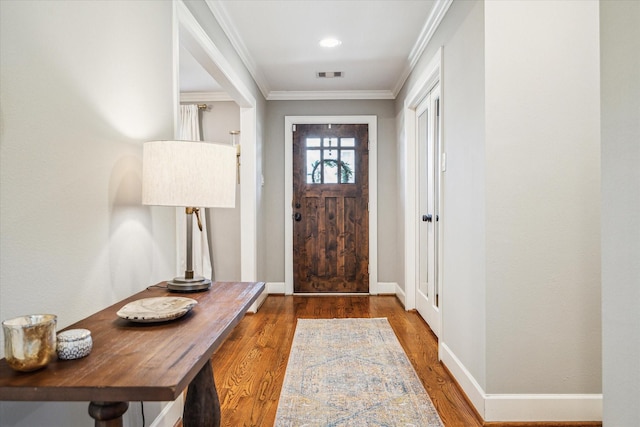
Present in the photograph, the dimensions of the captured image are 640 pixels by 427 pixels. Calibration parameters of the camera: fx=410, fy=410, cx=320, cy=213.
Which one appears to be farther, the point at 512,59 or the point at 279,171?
the point at 279,171

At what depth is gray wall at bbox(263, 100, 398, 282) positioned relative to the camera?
4.91 meters

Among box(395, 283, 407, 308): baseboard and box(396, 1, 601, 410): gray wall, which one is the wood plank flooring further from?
box(396, 1, 601, 410): gray wall

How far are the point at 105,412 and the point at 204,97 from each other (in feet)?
14.7

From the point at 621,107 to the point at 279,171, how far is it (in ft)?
13.8

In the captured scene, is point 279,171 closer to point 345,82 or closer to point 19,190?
point 345,82

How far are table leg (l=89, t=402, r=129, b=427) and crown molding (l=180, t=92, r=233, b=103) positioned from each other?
4.39m

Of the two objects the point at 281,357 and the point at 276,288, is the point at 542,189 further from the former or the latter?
the point at 276,288

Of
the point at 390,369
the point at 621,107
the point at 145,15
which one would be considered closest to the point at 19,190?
the point at 145,15

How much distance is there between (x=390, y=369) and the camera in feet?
8.63

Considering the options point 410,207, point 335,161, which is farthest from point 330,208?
point 410,207

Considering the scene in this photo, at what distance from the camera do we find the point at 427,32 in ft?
10.1

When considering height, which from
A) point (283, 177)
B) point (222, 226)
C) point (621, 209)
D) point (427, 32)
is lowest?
point (222, 226)

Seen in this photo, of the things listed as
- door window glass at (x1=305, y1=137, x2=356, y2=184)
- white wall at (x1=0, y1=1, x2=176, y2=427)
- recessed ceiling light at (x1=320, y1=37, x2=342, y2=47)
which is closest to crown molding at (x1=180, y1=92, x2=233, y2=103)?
door window glass at (x1=305, y1=137, x2=356, y2=184)

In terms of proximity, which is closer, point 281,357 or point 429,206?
point 281,357
